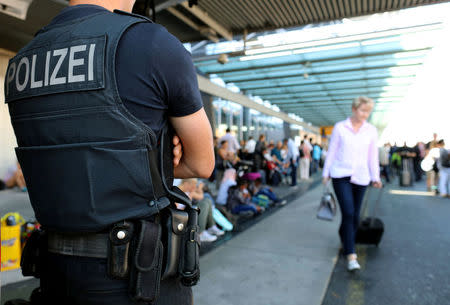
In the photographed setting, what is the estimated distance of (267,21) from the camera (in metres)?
6.13

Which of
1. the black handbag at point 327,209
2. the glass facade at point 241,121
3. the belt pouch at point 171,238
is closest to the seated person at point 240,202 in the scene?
the black handbag at point 327,209

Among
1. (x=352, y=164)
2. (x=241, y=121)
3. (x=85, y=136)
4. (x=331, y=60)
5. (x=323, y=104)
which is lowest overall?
(x=352, y=164)

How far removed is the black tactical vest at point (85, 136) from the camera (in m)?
0.88

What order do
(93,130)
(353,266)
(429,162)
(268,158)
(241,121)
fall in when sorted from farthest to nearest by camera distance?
(241,121)
(268,158)
(429,162)
(353,266)
(93,130)

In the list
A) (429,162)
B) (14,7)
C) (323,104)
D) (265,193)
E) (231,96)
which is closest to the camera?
(14,7)

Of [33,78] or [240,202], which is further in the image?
[240,202]

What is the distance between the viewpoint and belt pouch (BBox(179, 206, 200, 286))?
1.03m

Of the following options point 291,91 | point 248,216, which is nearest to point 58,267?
point 248,216

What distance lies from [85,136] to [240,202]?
566 cm

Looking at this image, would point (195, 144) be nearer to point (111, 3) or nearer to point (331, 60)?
point (111, 3)

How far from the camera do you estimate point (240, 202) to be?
6.41 m

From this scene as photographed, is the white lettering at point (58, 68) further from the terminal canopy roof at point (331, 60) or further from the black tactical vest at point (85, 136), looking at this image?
the terminal canopy roof at point (331, 60)

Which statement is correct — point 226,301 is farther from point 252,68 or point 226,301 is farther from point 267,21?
point 252,68

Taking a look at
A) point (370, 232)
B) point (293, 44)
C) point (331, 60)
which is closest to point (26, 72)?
point (370, 232)
